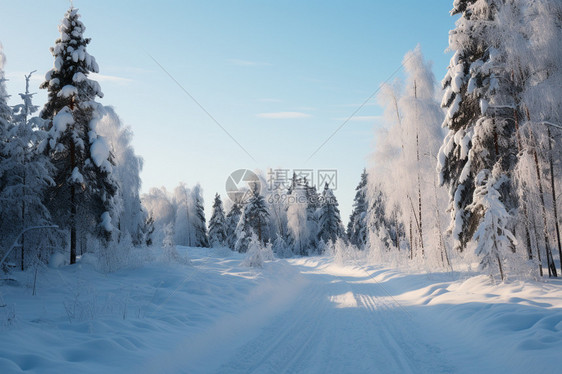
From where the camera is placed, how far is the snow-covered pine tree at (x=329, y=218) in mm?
48969

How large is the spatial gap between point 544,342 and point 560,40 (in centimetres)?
996

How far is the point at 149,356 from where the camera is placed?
217 inches

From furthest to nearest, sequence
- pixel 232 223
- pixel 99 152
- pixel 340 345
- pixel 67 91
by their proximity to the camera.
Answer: pixel 232 223, pixel 99 152, pixel 67 91, pixel 340 345

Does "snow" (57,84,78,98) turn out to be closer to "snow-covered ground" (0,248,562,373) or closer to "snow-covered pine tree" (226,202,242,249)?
"snow-covered ground" (0,248,562,373)

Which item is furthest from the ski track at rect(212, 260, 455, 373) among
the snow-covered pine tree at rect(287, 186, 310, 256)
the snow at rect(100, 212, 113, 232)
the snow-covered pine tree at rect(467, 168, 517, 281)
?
the snow-covered pine tree at rect(287, 186, 310, 256)

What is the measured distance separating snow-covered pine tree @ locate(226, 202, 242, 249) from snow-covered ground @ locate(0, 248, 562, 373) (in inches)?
1736

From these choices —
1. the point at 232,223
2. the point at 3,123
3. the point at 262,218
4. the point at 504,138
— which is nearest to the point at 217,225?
the point at 232,223

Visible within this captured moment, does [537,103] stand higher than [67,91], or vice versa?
[67,91]

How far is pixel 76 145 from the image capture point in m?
16.4

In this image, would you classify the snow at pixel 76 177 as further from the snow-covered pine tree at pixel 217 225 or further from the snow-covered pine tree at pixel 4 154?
the snow-covered pine tree at pixel 217 225

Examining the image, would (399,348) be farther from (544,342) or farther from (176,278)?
(176,278)

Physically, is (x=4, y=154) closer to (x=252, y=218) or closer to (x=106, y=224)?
(x=106, y=224)

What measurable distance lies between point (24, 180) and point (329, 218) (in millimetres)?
38977

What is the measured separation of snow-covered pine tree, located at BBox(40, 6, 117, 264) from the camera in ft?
53.0
